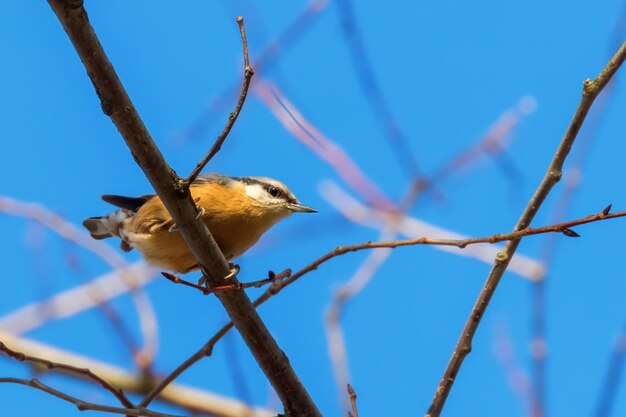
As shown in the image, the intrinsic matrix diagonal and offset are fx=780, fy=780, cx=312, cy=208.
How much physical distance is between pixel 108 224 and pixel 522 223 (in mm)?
2836

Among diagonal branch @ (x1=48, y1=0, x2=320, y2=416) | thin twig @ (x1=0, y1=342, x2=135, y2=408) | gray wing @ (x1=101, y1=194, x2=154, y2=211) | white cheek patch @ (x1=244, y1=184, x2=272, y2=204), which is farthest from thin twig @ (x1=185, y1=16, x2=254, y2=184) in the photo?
gray wing @ (x1=101, y1=194, x2=154, y2=211)

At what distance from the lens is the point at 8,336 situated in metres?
4.51

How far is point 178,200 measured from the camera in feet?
8.80

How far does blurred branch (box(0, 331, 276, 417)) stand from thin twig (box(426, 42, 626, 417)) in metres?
1.71

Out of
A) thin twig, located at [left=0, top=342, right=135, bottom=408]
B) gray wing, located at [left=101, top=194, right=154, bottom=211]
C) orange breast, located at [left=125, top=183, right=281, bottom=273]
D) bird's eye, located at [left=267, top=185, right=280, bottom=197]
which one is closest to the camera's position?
thin twig, located at [left=0, top=342, right=135, bottom=408]

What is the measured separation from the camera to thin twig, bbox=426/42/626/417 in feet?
8.11

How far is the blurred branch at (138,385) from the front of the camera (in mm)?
4359

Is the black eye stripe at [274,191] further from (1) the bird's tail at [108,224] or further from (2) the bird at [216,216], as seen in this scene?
(1) the bird's tail at [108,224]

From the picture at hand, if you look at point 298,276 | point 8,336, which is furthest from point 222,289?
point 8,336

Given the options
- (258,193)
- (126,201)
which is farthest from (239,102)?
(126,201)

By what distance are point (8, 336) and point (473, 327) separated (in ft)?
9.61

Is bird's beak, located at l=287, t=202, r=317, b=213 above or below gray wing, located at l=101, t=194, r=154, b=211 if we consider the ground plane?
below

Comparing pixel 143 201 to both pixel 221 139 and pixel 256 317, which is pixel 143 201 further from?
pixel 221 139

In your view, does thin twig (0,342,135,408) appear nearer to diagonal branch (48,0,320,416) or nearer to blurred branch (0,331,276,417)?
diagonal branch (48,0,320,416)
